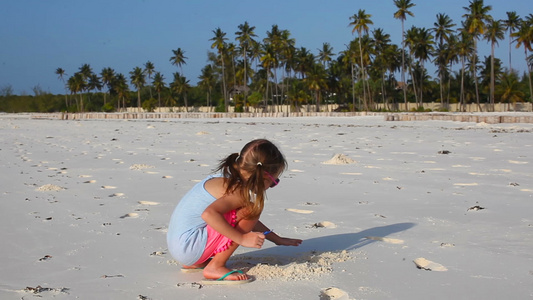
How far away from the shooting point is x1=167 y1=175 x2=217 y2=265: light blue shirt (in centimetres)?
325

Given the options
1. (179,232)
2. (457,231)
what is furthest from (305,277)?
(457,231)

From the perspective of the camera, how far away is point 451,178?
22.1 ft

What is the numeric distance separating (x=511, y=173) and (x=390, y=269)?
14.6 feet

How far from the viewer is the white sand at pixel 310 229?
2.96m

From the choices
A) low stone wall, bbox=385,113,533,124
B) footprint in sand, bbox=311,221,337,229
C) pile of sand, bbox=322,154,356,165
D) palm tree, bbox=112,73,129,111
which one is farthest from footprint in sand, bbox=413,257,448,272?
palm tree, bbox=112,73,129,111

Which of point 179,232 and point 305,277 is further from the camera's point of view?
point 179,232

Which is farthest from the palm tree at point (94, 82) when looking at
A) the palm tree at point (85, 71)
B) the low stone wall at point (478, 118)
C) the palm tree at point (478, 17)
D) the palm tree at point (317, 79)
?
the low stone wall at point (478, 118)

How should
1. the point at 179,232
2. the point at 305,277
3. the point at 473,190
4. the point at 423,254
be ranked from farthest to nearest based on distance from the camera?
1. the point at 473,190
2. the point at 423,254
3. the point at 179,232
4. the point at 305,277

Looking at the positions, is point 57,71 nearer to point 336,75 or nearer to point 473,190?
point 336,75

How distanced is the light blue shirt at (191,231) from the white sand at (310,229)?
122 mm

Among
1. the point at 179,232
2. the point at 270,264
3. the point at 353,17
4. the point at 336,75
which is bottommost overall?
the point at 270,264

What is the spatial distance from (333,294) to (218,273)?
654 millimetres

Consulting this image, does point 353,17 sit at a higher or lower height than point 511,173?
higher

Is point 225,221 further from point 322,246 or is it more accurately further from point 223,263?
point 322,246
